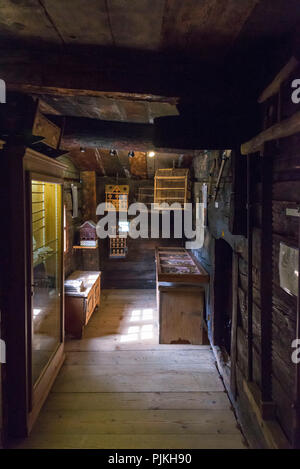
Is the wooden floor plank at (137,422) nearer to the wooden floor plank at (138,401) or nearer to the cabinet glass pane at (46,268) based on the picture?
the wooden floor plank at (138,401)

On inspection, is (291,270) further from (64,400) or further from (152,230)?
(152,230)

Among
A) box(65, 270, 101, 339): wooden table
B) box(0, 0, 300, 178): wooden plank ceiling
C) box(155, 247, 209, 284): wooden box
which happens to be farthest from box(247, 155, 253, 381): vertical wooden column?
box(65, 270, 101, 339): wooden table

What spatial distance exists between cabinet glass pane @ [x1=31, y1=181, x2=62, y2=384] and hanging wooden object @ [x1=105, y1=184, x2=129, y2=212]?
408 cm

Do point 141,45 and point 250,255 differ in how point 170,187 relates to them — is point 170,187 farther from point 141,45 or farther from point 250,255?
point 141,45

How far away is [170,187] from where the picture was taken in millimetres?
7844

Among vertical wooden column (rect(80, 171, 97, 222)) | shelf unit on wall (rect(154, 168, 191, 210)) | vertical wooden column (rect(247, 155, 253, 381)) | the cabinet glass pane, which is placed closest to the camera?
vertical wooden column (rect(247, 155, 253, 381))

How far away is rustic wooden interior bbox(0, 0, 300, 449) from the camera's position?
85.5 inches

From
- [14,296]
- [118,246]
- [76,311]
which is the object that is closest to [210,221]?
[76,311]

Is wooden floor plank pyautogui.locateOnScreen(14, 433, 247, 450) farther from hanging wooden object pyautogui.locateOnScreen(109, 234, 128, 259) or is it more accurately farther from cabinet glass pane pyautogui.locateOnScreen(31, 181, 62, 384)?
hanging wooden object pyautogui.locateOnScreen(109, 234, 128, 259)

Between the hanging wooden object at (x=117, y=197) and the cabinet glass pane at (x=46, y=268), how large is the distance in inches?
161

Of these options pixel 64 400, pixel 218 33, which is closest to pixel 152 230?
pixel 64 400

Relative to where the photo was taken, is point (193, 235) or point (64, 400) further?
point (193, 235)

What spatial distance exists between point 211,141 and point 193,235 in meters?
5.16

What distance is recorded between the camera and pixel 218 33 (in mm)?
2217
